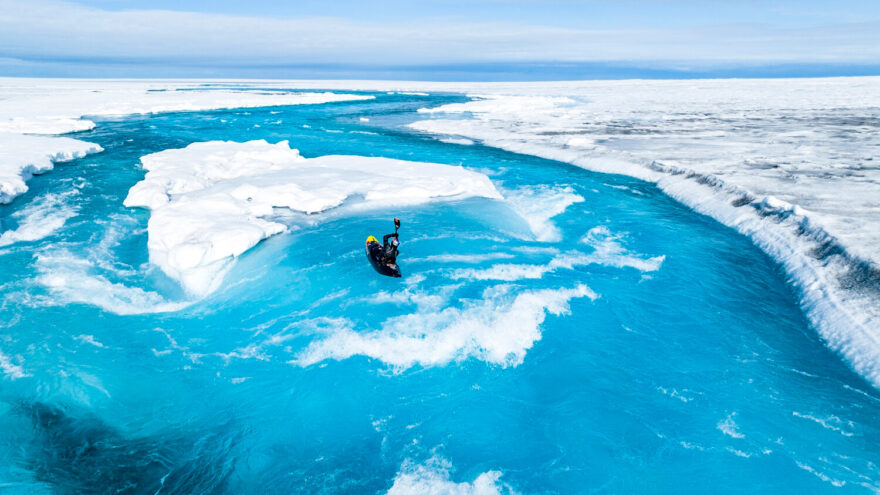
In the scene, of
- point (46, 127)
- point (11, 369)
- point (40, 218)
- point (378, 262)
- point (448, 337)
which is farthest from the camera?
point (46, 127)

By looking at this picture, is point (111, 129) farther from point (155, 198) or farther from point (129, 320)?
point (129, 320)

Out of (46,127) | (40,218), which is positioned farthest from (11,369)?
(46,127)

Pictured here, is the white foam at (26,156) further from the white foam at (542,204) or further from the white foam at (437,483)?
the white foam at (437,483)

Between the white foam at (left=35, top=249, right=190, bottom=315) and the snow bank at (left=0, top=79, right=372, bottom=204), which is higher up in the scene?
the snow bank at (left=0, top=79, right=372, bottom=204)

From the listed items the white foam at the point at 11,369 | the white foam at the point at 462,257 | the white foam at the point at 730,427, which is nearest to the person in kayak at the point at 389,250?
the white foam at the point at 462,257

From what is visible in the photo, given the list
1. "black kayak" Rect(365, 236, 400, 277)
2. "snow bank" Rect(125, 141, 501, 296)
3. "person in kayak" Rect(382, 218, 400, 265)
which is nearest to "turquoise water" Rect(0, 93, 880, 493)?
"black kayak" Rect(365, 236, 400, 277)

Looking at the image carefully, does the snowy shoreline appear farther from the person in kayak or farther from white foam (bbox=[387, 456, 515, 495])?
the person in kayak

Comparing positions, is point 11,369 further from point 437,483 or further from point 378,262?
point 437,483
